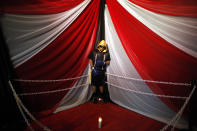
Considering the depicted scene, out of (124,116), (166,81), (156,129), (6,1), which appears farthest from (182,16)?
(6,1)

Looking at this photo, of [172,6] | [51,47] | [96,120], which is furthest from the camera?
[96,120]

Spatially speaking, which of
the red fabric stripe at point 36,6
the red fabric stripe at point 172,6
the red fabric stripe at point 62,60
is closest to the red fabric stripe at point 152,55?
the red fabric stripe at point 172,6

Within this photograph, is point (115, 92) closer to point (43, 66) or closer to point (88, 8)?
point (43, 66)

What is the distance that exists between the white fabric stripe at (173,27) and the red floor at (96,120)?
1331 mm

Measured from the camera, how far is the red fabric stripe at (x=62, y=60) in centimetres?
215

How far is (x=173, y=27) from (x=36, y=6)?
193cm

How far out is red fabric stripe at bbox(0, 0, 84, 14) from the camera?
5.59ft

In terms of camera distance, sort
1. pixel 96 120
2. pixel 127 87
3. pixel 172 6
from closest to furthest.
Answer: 1. pixel 172 6
2. pixel 96 120
3. pixel 127 87

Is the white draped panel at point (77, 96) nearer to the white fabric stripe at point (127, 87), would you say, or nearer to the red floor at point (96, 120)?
the red floor at point (96, 120)

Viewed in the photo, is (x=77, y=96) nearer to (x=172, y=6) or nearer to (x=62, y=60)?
(x=62, y=60)

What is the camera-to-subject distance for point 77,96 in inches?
111

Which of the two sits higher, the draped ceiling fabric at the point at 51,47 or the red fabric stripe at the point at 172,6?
the red fabric stripe at the point at 172,6

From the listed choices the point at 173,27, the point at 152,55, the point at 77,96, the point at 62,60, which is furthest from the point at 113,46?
the point at 77,96

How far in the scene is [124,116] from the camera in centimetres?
247
